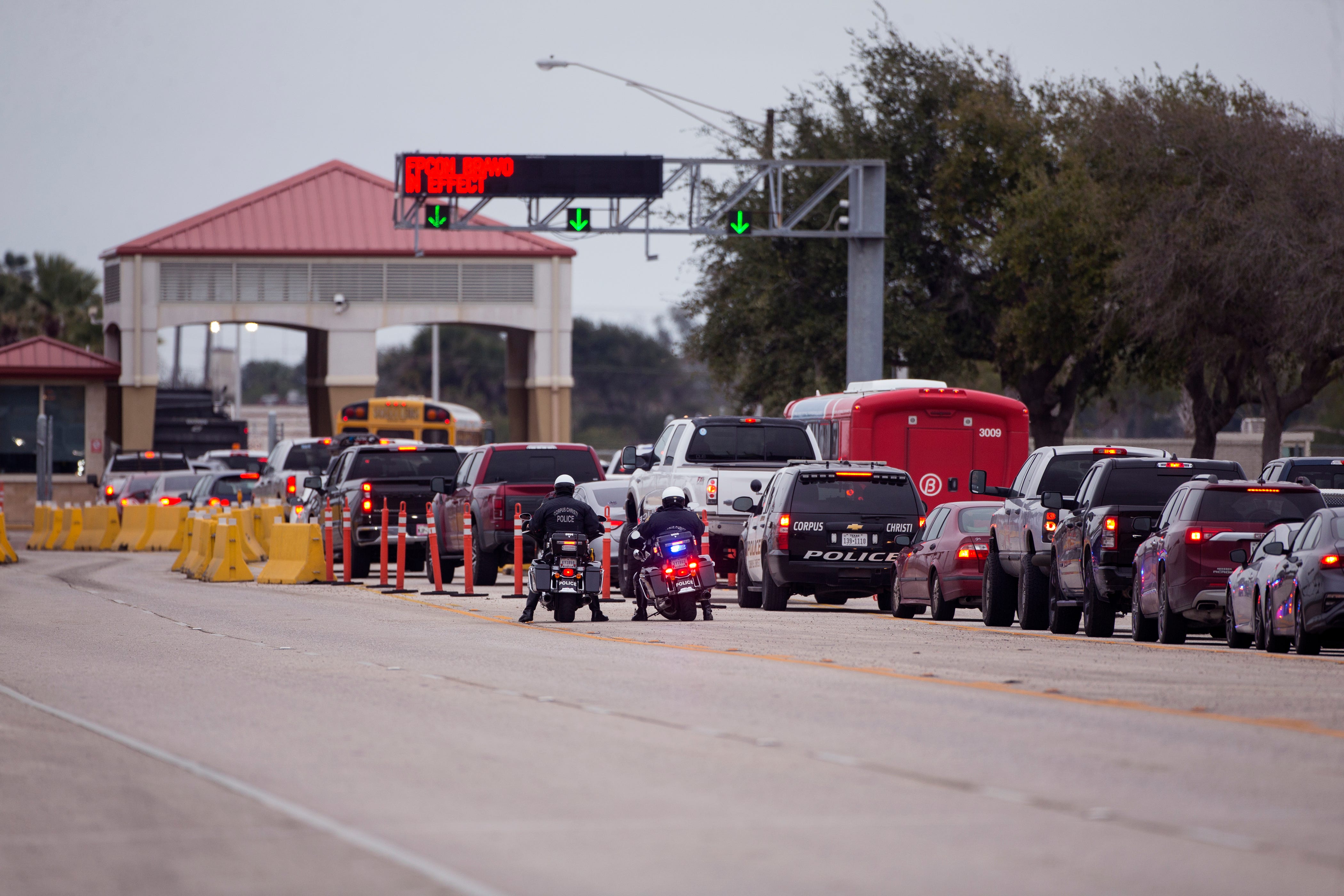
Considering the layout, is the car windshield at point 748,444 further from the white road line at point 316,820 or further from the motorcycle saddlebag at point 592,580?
the white road line at point 316,820

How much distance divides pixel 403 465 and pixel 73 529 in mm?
16393

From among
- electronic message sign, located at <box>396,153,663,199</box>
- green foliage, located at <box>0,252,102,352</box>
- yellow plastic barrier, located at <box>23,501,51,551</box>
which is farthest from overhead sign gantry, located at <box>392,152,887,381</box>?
green foliage, located at <box>0,252,102,352</box>

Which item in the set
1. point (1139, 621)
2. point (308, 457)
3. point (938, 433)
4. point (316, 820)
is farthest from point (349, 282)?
point (316, 820)

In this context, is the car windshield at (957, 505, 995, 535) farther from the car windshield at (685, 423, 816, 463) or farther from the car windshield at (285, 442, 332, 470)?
the car windshield at (285, 442, 332, 470)

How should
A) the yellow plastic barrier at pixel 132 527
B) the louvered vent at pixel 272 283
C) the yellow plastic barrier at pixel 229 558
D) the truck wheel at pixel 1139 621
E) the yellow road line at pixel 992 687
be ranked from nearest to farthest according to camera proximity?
the yellow road line at pixel 992 687
the truck wheel at pixel 1139 621
the yellow plastic barrier at pixel 229 558
the yellow plastic barrier at pixel 132 527
the louvered vent at pixel 272 283

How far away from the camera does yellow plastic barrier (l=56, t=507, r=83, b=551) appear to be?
147ft

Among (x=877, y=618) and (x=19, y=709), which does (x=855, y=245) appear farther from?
(x=19, y=709)

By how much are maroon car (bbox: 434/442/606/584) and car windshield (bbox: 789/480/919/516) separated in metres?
4.96

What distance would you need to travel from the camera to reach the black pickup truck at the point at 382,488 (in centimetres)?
3053

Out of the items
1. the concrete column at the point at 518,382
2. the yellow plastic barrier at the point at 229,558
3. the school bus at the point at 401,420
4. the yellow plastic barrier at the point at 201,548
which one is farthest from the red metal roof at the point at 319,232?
the yellow plastic barrier at the point at 229,558

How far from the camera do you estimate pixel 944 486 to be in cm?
3081

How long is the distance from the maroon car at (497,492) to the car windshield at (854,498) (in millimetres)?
4962

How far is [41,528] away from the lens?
4756 centimetres

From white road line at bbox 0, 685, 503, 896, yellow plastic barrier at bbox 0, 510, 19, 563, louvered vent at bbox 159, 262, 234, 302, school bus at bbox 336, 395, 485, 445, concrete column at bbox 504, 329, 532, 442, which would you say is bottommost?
yellow plastic barrier at bbox 0, 510, 19, 563
